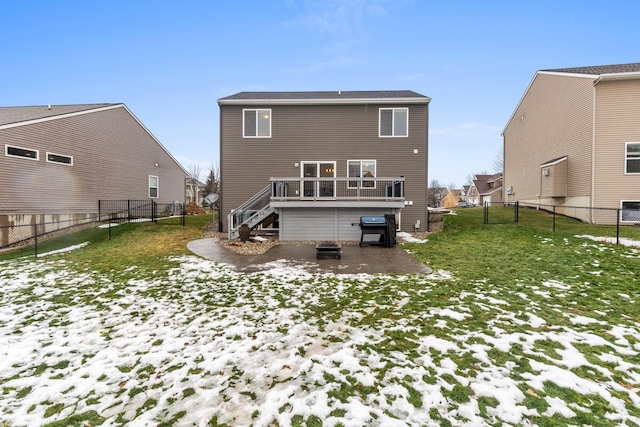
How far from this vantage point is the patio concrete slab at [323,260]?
7.44 metres

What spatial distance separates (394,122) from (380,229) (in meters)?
6.48

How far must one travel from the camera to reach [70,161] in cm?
1501

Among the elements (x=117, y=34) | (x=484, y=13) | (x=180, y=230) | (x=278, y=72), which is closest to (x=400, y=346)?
(x=180, y=230)

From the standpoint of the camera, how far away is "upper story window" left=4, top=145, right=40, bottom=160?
12414 mm

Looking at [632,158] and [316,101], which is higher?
[316,101]

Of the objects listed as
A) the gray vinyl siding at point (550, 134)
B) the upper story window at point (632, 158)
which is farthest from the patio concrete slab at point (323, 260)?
the upper story window at point (632, 158)

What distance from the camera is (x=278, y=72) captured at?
117 feet

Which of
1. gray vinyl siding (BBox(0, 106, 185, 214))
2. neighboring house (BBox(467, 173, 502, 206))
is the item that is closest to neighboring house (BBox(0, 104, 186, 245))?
gray vinyl siding (BBox(0, 106, 185, 214))

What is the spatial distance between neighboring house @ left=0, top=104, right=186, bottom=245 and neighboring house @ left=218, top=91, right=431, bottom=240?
8555mm

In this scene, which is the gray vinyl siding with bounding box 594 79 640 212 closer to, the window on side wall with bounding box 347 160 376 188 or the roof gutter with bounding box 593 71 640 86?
the roof gutter with bounding box 593 71 640 86

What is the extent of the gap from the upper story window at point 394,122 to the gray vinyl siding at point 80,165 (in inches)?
661

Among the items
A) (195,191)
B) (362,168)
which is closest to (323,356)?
(362,168)

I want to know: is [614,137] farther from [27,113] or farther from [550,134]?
[27,113]

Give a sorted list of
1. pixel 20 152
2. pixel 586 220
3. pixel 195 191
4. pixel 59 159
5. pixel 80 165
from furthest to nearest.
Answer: pixel 195 191 → pixel 80 165 → pixel 59 159 → pixel 586 220 → pixel 20 152
